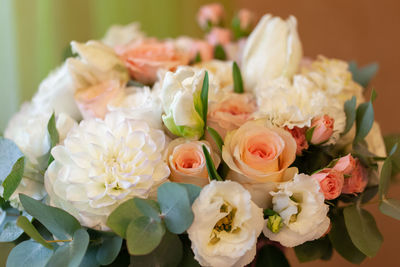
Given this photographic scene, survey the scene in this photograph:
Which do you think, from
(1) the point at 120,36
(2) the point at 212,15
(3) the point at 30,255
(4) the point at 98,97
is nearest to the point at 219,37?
(2) the point at 212,15

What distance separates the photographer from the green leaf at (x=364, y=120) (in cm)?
60

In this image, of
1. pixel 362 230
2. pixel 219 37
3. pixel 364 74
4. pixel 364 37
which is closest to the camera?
pixel 362 230

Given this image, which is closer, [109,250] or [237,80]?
[109,250]

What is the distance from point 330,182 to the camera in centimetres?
51

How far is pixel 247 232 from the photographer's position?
0.47 metres

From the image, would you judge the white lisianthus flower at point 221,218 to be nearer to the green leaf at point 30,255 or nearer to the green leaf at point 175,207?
the green leaf at point 175,207

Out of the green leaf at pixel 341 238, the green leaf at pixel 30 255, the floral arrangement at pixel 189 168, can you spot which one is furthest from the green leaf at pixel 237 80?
the green leaf at pixel 30 255

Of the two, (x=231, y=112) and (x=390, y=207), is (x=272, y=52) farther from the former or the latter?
(x=390, y=207)

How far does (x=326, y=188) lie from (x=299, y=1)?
95 centimetres

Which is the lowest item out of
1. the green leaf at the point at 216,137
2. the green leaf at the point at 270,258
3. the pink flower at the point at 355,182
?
the green leaf at the point at 270,258

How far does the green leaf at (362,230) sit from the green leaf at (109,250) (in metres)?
0.29

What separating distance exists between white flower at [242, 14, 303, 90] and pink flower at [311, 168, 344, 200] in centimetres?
21

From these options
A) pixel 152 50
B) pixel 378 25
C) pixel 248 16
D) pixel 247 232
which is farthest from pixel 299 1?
pixel 247 232

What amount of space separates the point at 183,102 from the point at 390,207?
1.00 ft
